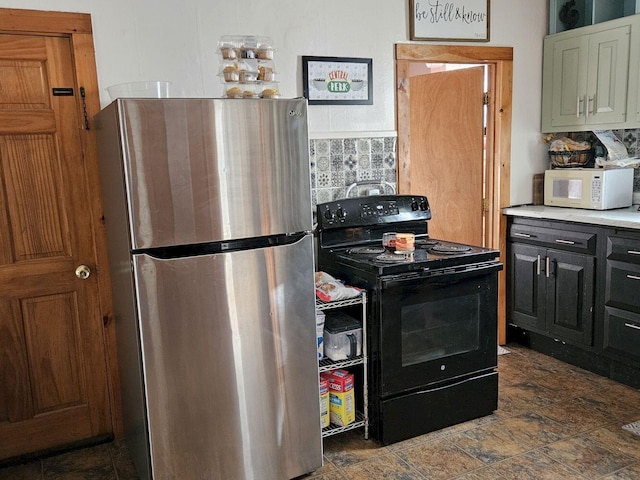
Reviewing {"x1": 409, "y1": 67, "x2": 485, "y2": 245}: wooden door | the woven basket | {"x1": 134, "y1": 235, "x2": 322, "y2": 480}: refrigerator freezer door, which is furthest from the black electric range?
the woven basket

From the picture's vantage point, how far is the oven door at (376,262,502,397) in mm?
2543

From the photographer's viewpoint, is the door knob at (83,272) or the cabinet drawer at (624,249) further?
the cabinet drawer at (624,249)

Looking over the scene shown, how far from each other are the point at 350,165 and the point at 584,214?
4.50ft

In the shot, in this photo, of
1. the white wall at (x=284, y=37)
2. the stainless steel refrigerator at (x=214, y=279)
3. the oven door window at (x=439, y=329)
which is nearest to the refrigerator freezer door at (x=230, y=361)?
the stainless steel refrigerator at (x=214, y=279)

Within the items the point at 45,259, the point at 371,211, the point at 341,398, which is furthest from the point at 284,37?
the point at 341,398

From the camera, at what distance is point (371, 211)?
3.03 metres

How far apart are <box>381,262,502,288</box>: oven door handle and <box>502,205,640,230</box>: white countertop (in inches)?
29.6

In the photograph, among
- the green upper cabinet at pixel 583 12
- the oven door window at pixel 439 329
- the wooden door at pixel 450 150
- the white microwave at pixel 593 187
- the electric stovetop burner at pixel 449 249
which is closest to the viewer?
the oven door window at pixel 439 329

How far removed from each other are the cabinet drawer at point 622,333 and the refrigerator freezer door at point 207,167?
6.34 feet

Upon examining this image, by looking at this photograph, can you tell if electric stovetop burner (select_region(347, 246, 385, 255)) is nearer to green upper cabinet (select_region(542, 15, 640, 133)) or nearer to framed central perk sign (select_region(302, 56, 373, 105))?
framed central perk sign (select_region(302, 56, 373, 105))

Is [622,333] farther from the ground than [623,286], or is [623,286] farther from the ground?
[623,286]

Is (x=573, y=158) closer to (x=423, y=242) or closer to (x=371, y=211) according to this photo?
(x=423, y=242)

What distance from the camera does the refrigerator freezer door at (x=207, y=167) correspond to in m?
1.96

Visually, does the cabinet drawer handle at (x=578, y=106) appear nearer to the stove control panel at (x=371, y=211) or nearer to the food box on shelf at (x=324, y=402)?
the stove control panel at (x=371, y=211)
